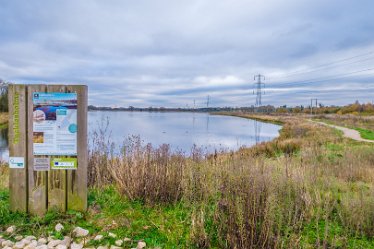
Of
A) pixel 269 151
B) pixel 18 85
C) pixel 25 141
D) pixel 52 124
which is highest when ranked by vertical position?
pixel 18 85

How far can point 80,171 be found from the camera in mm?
3811

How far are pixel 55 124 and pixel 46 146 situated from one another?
0.33 metres

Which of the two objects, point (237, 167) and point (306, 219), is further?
point (237, 167)

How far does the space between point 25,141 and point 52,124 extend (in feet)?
1.43

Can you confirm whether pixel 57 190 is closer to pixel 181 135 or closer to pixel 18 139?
pixel 18 139

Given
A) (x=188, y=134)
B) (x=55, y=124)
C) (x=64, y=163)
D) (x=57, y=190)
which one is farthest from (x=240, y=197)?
(x=188, y=134)

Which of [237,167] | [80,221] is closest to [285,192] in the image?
[237,167]

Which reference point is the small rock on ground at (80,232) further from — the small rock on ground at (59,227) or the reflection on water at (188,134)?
the reflection on water at (188,134)

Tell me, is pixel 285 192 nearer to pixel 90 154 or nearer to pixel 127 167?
pixel 127 167

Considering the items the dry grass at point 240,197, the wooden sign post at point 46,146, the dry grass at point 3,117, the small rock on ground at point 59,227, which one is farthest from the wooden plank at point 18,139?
the dry grass at point 3,117

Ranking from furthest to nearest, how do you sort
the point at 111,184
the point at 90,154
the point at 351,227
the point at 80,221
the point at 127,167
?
1. the point at 90,154
2. the point at 111,184
3. the point at 127,167
4. the point at 80,221
5. the point at 351,227

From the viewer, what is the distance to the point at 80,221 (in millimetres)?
3637

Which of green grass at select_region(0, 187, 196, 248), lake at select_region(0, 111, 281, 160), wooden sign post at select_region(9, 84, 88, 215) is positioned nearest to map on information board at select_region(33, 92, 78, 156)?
wooden sign post at select_region(9, 84, 88, 215)

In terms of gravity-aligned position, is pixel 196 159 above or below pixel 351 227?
above
